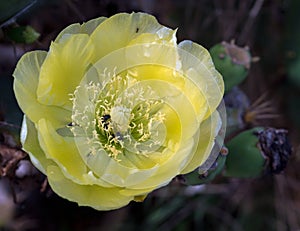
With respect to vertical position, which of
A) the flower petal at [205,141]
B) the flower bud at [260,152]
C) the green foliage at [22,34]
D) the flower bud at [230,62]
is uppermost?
the green foliage at [22,34]

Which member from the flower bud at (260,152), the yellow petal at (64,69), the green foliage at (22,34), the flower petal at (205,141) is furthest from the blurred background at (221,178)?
the flower petal at (205,141)

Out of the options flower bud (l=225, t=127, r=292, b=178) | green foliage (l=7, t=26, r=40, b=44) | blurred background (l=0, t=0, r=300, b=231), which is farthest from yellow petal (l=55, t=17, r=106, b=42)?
blurred background (l=0, t=0, r=300, b=231)

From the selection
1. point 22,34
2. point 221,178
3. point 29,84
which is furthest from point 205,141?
point 221,178

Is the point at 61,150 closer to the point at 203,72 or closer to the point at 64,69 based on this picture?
the point at 64,69

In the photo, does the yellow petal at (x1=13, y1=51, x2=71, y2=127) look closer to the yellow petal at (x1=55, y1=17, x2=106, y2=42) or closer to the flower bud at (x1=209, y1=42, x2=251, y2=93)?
the yellow petal at (x1=55, y1=17, x2=106, y2=42)

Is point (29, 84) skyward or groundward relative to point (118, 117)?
skyward

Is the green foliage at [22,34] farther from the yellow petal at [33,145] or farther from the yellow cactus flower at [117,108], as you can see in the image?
the yellow petal at [33,145]
